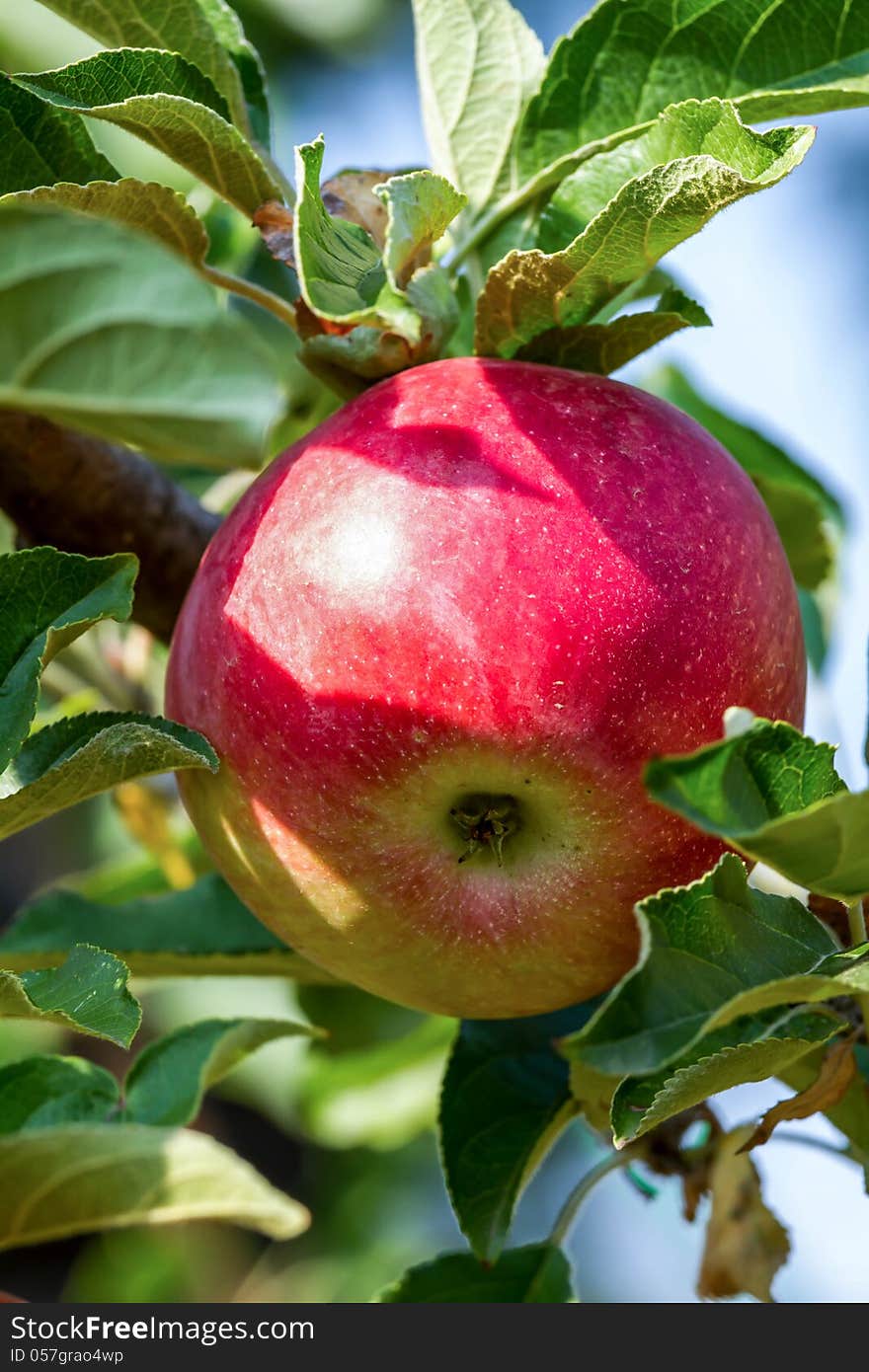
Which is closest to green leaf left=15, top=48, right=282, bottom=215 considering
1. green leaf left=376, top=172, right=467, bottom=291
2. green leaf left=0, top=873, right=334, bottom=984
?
green leaf left=376, top=172, right=467, bottom=291

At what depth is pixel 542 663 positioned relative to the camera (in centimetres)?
70

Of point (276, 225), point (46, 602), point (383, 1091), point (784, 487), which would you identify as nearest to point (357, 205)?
point (276, 225)

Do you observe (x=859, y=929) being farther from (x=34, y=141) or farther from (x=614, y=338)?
(x=34, y=141)

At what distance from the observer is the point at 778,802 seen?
644mm

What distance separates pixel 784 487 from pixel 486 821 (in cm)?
65

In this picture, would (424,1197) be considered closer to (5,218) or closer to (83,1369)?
(83,1369)

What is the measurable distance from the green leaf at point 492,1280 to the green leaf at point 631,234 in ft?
2.32

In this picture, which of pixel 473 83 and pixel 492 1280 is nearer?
pixel 473 83

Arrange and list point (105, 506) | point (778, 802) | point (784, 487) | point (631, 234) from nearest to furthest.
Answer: point (778, 802), point (631, 234), point (105, 506), point (784, 487)

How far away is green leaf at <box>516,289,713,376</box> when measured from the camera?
84cm

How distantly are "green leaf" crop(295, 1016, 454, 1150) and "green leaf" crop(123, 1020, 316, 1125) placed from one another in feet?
2.24

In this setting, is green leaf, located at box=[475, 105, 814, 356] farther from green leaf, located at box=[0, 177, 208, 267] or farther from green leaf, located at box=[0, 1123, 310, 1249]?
green leaf, located at box=[0, 1123, 310, 1249]

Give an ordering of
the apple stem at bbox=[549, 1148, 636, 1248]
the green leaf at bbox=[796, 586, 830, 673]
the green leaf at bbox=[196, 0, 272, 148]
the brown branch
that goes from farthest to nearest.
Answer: the green leaf at bbox=[796, 586, 830, 673] → the apple stem at bbox=[549, 1148, 636, 1248] → the brown branch → the green leaf at bbox=[196, 0, 272, 148]

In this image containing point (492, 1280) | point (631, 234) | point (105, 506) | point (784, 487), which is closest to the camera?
point (631, 234)
